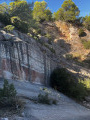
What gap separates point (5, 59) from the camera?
10.3 metres

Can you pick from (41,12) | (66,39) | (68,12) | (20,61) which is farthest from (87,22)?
(20,61)

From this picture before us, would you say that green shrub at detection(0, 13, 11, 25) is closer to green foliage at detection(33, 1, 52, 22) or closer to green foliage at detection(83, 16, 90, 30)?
green foliage at detection(33, 1, 52, 22)

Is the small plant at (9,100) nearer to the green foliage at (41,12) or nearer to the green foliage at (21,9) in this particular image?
the green foliage at (21,9)

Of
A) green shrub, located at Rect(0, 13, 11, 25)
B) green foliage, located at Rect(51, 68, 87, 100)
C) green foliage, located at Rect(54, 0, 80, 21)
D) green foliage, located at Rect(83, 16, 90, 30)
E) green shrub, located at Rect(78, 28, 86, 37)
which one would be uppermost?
green foliage, located at Rect(54, 0, 80, 21)

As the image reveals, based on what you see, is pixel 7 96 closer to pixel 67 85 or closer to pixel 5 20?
pixel 67 85

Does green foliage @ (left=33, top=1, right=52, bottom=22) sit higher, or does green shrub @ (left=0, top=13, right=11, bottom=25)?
green foliage @ (left=33, top=1, right=52, bottom=22)

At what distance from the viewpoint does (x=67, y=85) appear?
1337 cm

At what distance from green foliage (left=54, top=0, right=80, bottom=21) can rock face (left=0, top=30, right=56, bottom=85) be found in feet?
75.7

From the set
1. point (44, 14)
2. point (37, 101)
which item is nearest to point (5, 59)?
point (37, 101)

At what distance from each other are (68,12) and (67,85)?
2487 centimetres

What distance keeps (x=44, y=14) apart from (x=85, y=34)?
11356 millimetres

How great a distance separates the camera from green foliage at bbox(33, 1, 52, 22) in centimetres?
3534

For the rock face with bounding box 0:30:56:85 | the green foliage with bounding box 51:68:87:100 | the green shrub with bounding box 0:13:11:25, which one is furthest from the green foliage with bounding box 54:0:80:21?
the rock face with bounding box 0:30:56:85

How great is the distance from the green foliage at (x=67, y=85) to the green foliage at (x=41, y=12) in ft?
77.5
